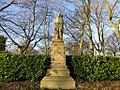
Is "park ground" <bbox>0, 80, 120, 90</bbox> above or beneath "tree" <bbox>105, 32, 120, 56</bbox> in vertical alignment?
beneath

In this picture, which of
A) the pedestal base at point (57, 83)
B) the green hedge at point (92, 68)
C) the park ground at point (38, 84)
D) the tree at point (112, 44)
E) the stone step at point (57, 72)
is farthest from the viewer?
the tree at point (112, 44)

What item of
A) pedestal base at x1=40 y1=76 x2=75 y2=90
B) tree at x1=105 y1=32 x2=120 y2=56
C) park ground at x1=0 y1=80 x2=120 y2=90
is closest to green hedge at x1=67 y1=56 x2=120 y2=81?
park ground at x1=0 y1=80 x2=120 y2=90

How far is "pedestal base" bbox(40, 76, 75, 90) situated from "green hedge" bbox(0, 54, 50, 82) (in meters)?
1.18

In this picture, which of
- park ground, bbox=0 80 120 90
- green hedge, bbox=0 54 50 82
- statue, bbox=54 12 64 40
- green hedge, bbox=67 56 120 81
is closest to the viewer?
park ground, bbox=0 80 120 90

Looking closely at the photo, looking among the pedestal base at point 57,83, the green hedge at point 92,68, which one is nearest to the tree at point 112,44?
the green hedge at point 92,68

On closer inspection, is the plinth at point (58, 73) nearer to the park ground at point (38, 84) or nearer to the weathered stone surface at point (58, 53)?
the weathered stone surface at point (58, 53)

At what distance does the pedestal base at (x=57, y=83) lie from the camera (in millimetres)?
15867

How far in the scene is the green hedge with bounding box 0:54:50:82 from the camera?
55.2ft

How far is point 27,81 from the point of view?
54.8 feet

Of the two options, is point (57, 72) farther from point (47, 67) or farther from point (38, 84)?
point (38, 84)

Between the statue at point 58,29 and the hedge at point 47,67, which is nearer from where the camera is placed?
the hedge at point 47,67

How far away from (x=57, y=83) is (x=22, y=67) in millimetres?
2683

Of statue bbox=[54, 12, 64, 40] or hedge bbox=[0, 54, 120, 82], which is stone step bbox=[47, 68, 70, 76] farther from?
statue bbox=[54, 12, 64, 40]

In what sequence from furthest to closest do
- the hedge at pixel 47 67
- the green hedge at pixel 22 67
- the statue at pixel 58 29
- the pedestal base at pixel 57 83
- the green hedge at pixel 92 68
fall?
the green hedge at pixel 92 68 → the statue at pixel 58 29 → the hedge at pixel 47 67 → the green hedge at pixel 22 67 → the pedestal base at pixel 57 83
